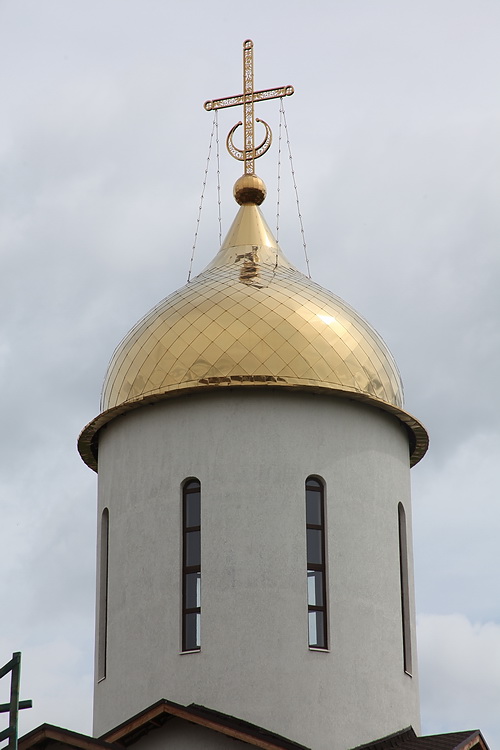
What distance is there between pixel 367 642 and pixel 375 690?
565 mm

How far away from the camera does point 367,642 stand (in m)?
20.0

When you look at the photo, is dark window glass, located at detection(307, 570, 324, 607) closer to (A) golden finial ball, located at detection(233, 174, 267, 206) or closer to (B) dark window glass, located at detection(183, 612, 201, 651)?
(B) dark window glass, located at detection(183, 612, 201, 651)

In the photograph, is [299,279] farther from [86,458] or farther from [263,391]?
[86,458]

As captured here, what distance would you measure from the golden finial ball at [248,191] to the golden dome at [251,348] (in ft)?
5.62

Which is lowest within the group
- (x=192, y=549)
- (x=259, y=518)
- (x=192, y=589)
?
(x=192, y=589)

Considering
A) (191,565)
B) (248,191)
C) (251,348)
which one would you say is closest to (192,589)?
(191,565)

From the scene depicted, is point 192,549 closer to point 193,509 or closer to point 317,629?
point 193,509

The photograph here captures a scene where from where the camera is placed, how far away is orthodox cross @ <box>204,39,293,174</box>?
24219 mm

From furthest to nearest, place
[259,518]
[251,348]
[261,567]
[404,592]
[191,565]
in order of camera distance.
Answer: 1. [404,592]
2. [251,348]
3. [191,565]
4. [259,518]
5. [261,567]

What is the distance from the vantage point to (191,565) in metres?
20.2

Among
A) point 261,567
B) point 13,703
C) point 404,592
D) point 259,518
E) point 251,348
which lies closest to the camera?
point 13,703

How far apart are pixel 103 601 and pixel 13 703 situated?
453 centimetres

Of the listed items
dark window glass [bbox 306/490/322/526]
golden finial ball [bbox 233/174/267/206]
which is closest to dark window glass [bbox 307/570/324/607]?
dark window glass [bbox 306/490/322/526]

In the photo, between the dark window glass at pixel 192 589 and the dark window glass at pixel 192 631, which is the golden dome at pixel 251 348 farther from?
the dark window glass at pixel 192 631
